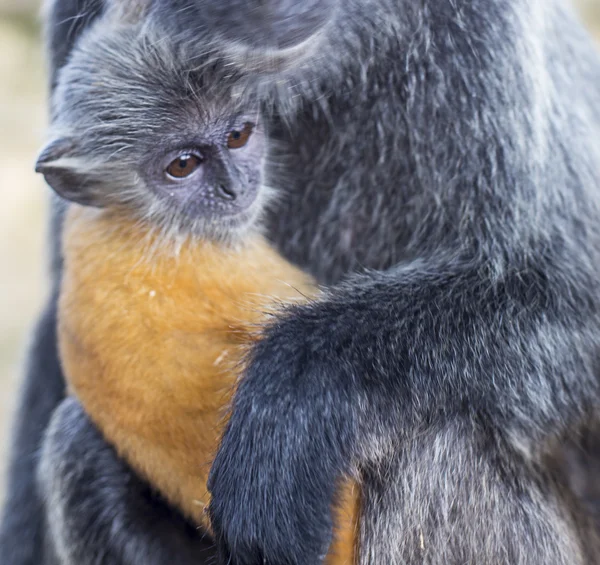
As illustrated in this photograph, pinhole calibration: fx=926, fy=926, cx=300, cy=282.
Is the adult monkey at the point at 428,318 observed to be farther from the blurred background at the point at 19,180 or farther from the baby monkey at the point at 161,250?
the blurred background at the point at 19,180

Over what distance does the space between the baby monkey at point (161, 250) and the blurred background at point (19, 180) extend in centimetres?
259

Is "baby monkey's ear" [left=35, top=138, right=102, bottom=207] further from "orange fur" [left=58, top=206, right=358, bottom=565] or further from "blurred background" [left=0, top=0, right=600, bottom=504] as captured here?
"blurred background" [left=0, top=0, right=600, bottom=504]

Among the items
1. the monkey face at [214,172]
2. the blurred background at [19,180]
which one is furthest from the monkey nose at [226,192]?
the blurred background at [19,180]

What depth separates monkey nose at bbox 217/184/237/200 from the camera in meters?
1.95

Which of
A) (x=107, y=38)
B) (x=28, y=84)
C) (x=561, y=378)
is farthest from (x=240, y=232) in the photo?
(x=28, y=84)

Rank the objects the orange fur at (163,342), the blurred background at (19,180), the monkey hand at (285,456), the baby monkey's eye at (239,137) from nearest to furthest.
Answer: the monkey hand at (285,456)
the orange fur at (163,342)
the baby monkey's eye at (239,137)
the blurred background at (19,180)

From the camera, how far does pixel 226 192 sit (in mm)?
1955

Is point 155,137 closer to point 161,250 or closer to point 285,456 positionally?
point 161,250

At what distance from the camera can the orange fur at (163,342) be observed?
1.79 metres

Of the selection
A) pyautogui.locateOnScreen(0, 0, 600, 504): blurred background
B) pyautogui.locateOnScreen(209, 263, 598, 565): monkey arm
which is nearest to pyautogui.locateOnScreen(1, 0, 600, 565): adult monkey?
pyautogui.locateOnScreen(209, 263, 598, 565): monkey arm

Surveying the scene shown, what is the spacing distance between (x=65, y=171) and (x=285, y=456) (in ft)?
2.44

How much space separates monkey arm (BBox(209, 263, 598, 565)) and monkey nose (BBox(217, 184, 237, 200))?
0.30m

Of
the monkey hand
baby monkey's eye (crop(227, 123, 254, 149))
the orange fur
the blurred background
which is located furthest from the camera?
the blurred background

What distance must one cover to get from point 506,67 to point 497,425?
72 cm
